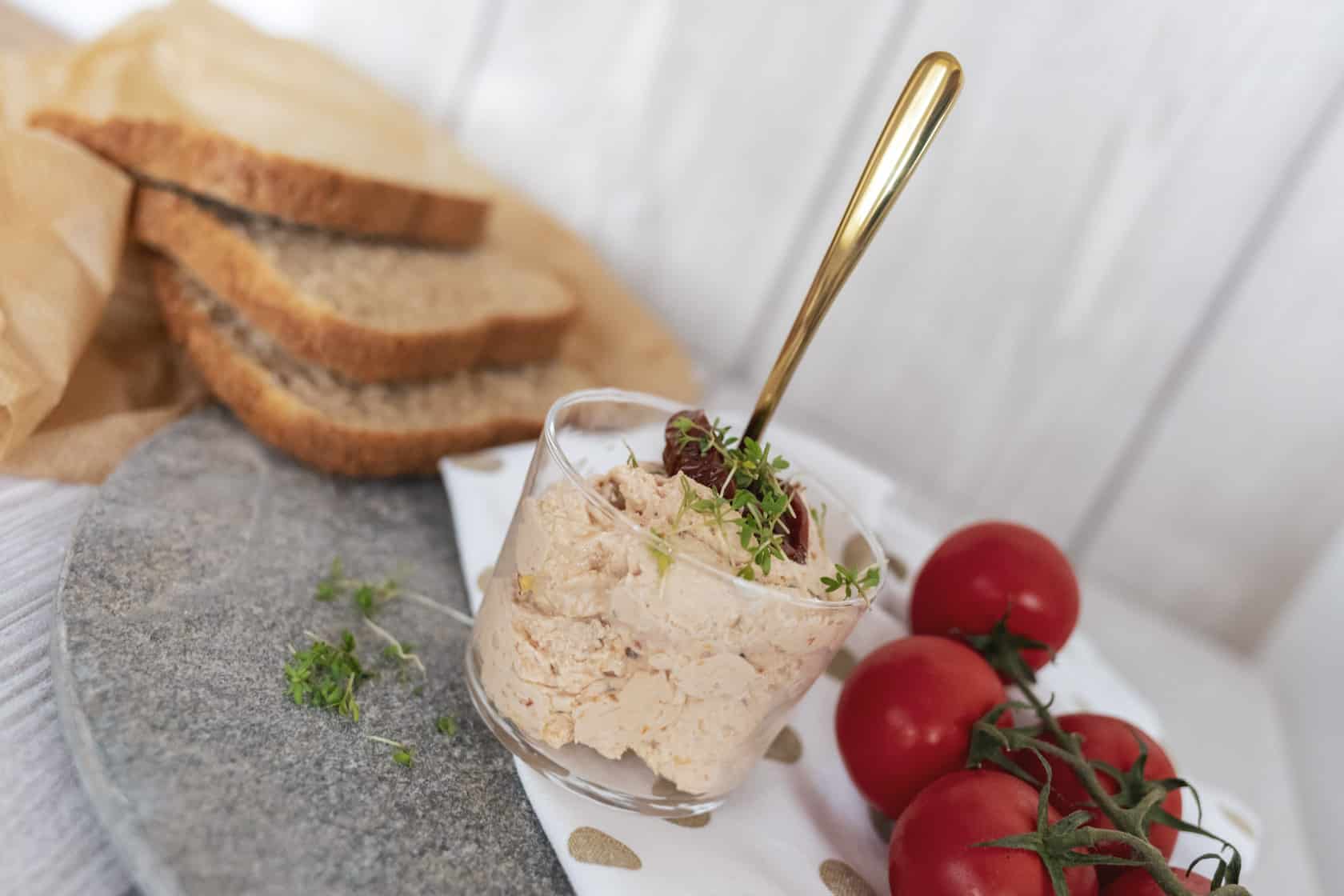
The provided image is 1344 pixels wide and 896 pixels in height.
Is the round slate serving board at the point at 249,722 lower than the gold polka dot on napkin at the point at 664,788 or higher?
lower

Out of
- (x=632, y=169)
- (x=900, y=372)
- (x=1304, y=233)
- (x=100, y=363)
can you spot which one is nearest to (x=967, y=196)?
A: (x=900, y=372)

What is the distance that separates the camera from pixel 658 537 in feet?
2.58

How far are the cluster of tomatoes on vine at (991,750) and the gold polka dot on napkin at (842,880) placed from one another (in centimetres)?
6

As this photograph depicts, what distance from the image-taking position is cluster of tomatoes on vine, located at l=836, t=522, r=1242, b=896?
2.64ft

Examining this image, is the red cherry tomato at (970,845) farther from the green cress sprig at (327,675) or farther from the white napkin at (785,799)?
the green cress sprig at (327,675)

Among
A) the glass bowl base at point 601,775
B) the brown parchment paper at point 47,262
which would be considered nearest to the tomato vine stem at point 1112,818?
the glass bowl base at point 601,775

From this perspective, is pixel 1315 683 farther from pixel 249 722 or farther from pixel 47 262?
pixel 47 262

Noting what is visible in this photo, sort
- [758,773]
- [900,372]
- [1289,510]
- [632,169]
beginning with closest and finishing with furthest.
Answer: [758,773]
[1289,510]
[900,372]
[632,169]

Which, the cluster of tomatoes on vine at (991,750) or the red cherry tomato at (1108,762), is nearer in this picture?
the cluster of tomatoes on vine at (991,750)

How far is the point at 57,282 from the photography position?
1183 millimetres

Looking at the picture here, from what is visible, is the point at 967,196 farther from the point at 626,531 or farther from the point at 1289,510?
the point at 626,531

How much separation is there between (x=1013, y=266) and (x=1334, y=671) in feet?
2.96

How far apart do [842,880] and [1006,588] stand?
0.38 meters

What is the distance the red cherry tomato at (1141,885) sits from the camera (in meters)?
0.83
